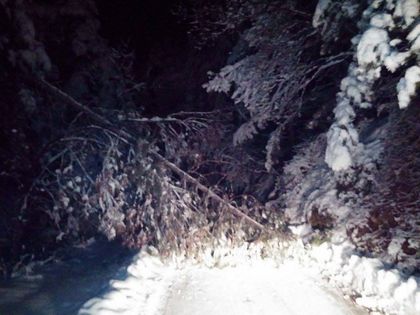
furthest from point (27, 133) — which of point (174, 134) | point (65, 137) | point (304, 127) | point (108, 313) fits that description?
point (304, 127)

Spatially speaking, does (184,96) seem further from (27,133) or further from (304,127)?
(27,133)

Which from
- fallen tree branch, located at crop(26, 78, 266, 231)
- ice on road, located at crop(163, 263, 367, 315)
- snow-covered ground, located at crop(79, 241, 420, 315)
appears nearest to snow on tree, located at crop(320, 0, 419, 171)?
snow-covered ground, located at crop(79, 241, 420, 315)

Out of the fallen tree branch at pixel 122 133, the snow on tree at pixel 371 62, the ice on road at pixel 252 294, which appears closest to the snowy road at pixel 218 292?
the ice on road at pixel 252 294

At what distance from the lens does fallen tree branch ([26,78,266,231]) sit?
25.2 feet

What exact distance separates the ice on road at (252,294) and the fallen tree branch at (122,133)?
1.21 m

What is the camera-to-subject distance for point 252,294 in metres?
6.10

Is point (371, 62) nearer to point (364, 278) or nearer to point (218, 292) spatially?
point (364, 278)

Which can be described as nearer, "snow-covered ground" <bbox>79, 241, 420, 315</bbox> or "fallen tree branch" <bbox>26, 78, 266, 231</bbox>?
"snow-covered ground" <bbox>79, 241, 420, 315</bbox>

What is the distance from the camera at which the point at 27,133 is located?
8.13 m

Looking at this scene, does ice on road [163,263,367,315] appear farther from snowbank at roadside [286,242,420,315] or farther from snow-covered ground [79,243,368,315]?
snowbank at roadside [286,242,420,315]

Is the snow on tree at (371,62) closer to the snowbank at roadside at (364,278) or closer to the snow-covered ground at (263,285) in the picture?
the snowbank at roadside at (364,278)

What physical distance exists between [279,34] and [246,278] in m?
4.07

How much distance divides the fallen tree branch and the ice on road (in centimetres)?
121

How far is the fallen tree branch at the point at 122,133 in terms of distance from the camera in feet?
25.2
